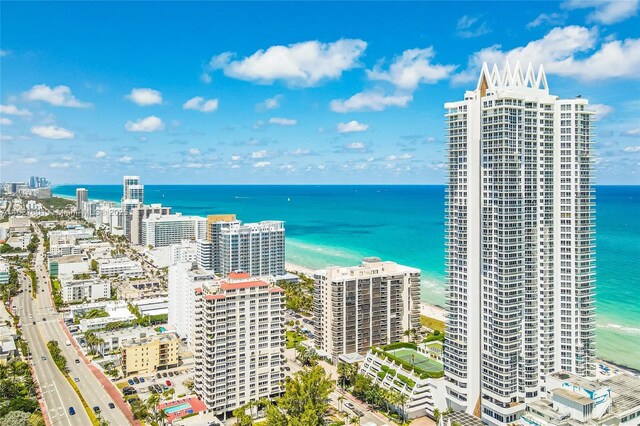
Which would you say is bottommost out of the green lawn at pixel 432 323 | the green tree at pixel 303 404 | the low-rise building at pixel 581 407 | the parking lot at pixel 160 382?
the parking lot at pixel 160 382

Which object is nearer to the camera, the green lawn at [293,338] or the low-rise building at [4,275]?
the green lawn at [293,338]

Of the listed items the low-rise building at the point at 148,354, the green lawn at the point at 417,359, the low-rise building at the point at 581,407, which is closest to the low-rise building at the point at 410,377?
the green lawn at the point at 417,359

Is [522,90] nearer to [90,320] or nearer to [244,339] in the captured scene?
[244,339]

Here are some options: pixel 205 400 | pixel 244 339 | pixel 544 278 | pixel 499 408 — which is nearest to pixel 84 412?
pixel 205 400

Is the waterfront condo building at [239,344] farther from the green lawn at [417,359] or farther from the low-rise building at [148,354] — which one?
the green lawn at [417,359]

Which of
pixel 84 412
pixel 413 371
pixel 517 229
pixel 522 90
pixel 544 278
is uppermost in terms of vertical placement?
pixel 522 90

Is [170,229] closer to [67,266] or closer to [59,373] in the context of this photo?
[67,266]
